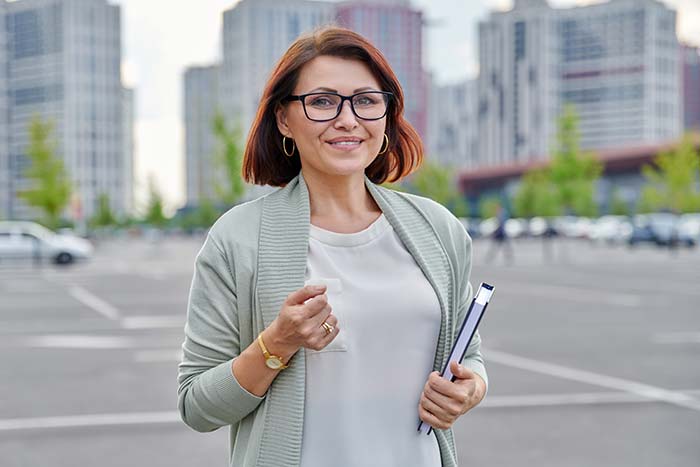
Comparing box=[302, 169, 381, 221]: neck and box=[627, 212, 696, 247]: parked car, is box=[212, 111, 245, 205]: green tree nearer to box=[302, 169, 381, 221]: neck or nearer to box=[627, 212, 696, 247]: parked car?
box=[627, 212, 696, 247]: parked car

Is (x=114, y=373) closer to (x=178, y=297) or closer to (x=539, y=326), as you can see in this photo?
(x=539, y=326)

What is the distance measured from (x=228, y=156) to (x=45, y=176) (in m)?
8.87

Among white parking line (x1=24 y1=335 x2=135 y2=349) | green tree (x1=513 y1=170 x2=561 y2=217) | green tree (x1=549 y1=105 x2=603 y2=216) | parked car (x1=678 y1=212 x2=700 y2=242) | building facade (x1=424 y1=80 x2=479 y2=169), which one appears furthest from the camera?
building facade (x1=424 y1=80 x2=479 y2=169)

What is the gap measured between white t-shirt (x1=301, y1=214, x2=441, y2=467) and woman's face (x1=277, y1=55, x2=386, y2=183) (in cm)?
15

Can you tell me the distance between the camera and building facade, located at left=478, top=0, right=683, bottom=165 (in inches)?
5527

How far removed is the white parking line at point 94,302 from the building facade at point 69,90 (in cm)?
8760

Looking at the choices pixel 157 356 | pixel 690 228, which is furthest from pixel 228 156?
pixel 157 356

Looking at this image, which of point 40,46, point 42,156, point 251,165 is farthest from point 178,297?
point 40,46

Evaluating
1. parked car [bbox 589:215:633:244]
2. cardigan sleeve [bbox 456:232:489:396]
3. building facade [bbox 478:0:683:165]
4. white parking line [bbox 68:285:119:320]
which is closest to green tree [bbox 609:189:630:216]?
parked car [bbox 589:215:633:244]

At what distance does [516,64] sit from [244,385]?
14457 cm

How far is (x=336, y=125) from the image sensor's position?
77.5 inches

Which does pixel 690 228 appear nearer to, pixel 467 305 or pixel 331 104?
pixel 467 305

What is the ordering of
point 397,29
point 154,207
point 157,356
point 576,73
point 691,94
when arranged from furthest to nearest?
point 691,94, point 576,73, point 154,207, point 397,29, point 157,356

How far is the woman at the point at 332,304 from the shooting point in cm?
188
